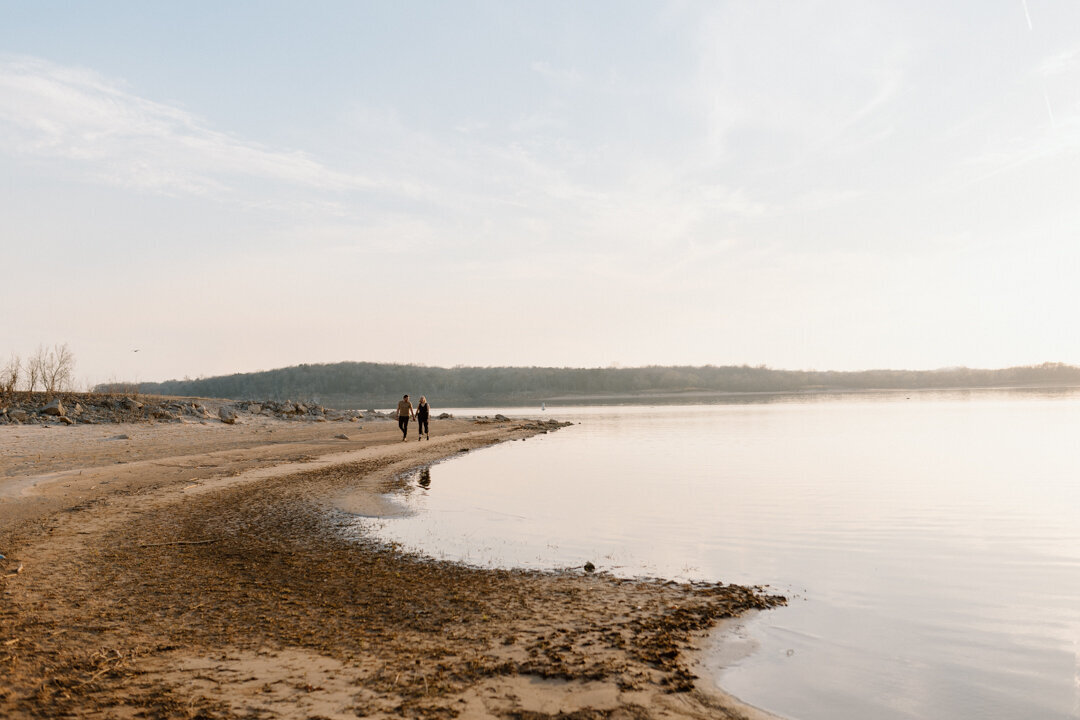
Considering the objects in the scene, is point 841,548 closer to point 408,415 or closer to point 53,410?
point 408,415

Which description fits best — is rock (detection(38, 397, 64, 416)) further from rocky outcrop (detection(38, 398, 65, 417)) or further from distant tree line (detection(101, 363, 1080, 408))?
distant tree line (detection(101, 363, 1080, 408))

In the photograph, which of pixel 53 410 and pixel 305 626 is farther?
pixel 53 410

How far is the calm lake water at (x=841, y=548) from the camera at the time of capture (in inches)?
225

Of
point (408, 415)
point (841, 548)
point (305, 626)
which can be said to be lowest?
point (841, 548)

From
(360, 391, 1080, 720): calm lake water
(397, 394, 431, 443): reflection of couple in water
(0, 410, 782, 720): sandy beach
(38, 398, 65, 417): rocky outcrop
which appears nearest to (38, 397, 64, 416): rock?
(38, 398, 65, 417): rocky outcrop

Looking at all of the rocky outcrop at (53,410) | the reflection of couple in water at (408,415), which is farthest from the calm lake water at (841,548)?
the rocky outcrop at (53,410)

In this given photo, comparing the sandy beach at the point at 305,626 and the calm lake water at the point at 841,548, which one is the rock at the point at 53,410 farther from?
the sandy beach at the point at 305,626

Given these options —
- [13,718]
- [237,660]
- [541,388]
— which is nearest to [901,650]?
[237,660]

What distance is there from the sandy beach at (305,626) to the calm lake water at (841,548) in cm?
82

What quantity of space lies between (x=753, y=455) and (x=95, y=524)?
20.1m

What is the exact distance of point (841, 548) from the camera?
10.6 metres

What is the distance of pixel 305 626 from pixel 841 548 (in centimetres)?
799

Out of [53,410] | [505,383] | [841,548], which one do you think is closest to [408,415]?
[53,410]

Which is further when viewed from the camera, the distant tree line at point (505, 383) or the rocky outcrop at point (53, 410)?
the distant tree line at point (505, 383)
